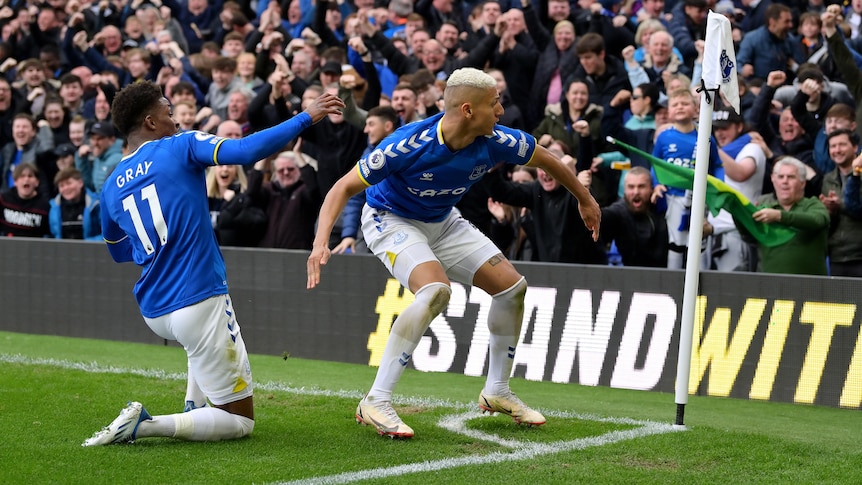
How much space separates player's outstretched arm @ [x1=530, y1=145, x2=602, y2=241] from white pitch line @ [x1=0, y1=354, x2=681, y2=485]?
4.23ft

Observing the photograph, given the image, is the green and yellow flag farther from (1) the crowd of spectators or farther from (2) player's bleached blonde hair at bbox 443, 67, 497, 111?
(2) player's bleached blonde hair at bbox 443, 67, 497, 111

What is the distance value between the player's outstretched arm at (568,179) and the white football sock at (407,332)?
1.03 m

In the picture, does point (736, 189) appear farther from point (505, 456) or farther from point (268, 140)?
point (268, 140)

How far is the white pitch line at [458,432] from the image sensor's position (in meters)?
6.14

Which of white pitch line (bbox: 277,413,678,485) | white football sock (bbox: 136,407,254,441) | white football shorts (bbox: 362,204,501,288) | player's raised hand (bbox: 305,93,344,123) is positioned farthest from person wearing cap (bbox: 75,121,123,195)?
white pitch line (bbox: 277,413,678,485)

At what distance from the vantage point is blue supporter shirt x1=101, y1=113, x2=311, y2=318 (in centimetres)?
671

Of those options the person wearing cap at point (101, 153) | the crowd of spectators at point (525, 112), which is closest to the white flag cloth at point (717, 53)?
the crowd of spectators at point (525, 112)

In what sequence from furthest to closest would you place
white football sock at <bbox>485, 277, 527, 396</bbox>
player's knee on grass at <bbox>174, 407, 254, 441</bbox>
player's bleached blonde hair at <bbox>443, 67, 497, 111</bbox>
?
white football sock at <bbox>485, 277, 527, 396</bbox>
player's bleached blonde hair at <bbox>443, 67, 497, 111</bbox>
player's knee on grass at <bbox>174, 407, 254, 441</bbox>

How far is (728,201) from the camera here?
10.5 meters

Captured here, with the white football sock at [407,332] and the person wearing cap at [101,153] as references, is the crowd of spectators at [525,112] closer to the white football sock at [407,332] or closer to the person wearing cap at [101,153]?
the person wearing cap at [101,153]

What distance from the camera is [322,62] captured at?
14.9m

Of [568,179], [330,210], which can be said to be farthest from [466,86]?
[330,210]

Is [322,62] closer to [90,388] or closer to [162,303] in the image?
[90,388]

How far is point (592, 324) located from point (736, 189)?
212 cm
